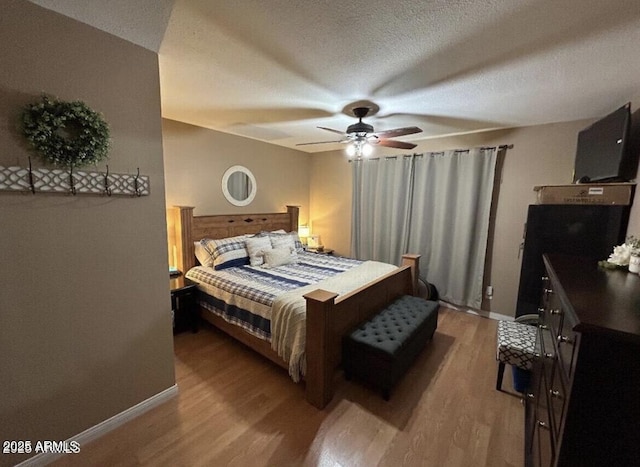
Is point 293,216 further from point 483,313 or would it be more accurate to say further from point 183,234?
point 483,313

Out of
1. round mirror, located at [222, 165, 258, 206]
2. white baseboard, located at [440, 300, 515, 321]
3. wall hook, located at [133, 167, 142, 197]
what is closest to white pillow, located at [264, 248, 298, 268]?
round mirror, located at [222, 165, 258, 206]

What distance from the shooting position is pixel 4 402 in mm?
1334

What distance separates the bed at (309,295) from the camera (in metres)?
1.89

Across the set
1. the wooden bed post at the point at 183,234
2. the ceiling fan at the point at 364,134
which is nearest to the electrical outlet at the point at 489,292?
the ceiling fan at the point at 364,134

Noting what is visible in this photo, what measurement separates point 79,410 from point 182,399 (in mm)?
612

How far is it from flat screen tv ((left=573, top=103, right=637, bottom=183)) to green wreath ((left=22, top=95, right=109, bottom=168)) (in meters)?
3.62

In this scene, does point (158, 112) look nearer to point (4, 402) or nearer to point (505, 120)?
point (4, 402)

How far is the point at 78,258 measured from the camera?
1.50 meters

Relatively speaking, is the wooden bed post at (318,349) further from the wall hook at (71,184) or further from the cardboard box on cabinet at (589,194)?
the cardboard box on cabinet at (589,194)

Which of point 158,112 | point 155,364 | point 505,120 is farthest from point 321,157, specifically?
point 155,364

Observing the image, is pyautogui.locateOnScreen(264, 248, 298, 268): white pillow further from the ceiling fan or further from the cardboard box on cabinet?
the cardboard box on cabinet

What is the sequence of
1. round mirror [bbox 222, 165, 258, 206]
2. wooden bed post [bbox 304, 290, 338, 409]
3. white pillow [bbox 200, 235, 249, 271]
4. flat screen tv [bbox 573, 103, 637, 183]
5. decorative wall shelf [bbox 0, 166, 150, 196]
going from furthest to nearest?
round mirror [bbox 222, 165, 258, 206] < white pillow [bbox 200, 235, 249, 271] < flat screen tv [bbox 573, 103, 637, 183] < wooden bed post [bbox 304, 290, 338, 409] < decorative wall shelf [bbox 0, 166, 150, 196]

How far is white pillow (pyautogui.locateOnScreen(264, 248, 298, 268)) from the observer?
3.27 meters

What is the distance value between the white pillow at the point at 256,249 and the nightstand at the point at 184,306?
2.36 feet
